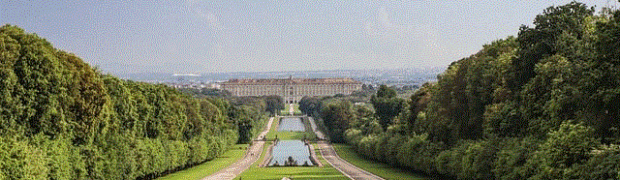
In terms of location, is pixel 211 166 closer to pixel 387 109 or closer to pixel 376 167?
pixel 376 167

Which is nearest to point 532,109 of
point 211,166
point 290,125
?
point 211,166

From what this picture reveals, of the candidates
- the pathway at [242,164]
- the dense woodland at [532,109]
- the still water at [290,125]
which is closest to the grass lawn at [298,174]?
the pathway at [242,164]

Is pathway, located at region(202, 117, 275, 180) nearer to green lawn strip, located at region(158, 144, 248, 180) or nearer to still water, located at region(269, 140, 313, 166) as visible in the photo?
green lawn strip, located at region(158, 144, 248, 180)

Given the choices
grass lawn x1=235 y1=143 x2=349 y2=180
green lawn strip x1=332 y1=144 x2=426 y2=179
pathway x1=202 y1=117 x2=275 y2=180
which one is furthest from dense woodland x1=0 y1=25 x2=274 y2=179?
green lawn strip x1=332 y1=144 x2=426 y2=179

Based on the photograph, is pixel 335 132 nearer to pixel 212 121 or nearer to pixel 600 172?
pixel 212 121

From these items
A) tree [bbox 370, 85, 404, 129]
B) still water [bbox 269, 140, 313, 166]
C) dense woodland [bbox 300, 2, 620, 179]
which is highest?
dense woodland [bbox 300, 2, 620, 179]

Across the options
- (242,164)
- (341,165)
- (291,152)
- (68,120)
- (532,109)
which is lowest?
(291,152)
